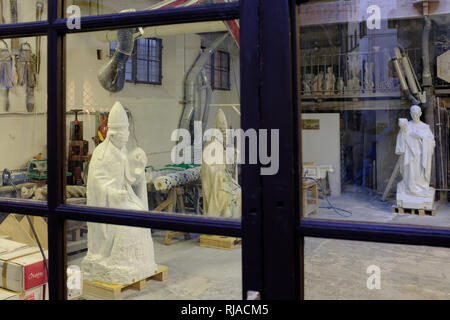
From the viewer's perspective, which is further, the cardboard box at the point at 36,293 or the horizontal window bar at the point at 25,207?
the cardboard box at the point at 36,293

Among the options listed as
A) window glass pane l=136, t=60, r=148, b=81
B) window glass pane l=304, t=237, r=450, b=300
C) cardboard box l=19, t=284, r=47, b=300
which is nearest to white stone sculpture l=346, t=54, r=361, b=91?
window glass pane l=304, t=237, r=450, b=300

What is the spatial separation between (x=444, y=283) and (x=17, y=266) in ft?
6.14

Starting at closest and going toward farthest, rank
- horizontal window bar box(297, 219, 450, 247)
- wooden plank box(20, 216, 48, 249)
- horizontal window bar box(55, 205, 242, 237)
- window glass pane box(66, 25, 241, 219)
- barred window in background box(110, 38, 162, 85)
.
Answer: horizontal window bar box(297, 219, 450, 247) → horizontal window bar box(55, 205, 242, 237) → wooden plank box(20, 216, 48, 249) → window glass pane box(66, 25, 241, 219) → barred window in background box(110, 38, 162, 85)

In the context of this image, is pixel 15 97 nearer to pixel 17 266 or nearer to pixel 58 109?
pixel 17 266

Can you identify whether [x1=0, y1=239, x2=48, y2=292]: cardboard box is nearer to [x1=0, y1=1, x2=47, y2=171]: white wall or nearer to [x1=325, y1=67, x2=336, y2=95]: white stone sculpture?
[x1=0, y1=1, x2=47, y2=171]: white wall

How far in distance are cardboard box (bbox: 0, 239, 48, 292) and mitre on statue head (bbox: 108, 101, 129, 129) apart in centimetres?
104

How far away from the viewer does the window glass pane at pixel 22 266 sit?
1463 millimetres

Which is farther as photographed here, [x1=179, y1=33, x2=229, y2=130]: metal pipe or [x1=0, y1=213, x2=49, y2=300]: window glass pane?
[x1=179, y1=33, x2=229, y2=130]: metal pipe

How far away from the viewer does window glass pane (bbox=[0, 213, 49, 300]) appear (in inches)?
57.6

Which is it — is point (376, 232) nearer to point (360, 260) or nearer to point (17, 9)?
point (360, 260)

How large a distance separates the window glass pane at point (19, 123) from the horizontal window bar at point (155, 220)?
0.63 metres

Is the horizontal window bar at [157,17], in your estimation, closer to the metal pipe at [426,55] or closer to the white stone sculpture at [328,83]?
the white stone sculpture at [328,83]

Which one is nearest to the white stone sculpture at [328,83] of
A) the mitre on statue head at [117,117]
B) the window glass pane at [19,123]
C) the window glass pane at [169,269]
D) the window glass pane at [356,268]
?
the window glass pane at [356,268]

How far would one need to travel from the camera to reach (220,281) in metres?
0.98
